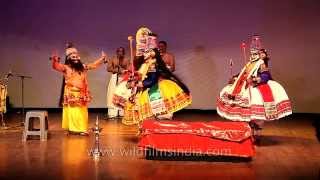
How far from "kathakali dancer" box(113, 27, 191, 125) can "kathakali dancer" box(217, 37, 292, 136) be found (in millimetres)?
646

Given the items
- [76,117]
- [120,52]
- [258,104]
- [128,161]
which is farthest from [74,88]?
[258,104]

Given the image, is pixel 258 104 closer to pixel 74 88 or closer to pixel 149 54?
pixel 149 54

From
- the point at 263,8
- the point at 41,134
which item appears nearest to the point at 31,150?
the point at 41,134

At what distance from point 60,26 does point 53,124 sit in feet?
8.76

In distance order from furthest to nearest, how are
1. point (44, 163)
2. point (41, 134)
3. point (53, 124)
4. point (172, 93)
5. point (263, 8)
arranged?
1. point (263, 8)
2. point (53, 124)
3. point (41, 134)
4. point (172, 93)
5. point (44, 163)

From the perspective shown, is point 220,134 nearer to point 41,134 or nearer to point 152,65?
point 152,65

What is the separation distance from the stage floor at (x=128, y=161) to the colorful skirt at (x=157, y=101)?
0.49 meters

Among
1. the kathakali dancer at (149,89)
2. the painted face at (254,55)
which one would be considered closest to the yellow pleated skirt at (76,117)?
the kathakali dancer at (149,89)

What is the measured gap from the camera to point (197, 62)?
39.5ft

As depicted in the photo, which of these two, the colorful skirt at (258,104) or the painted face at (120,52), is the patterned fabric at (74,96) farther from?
the painted face at (120,52)

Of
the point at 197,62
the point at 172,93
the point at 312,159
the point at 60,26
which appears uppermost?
the point at 60,26

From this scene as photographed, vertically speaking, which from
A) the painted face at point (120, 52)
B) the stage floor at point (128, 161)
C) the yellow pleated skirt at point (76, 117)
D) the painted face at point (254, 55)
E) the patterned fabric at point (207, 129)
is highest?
the painted face at point (120, 52)

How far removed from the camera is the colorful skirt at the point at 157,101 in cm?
742

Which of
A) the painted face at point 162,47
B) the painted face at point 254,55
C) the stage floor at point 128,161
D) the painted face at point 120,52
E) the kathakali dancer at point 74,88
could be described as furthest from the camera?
the painted face at point 120,52
